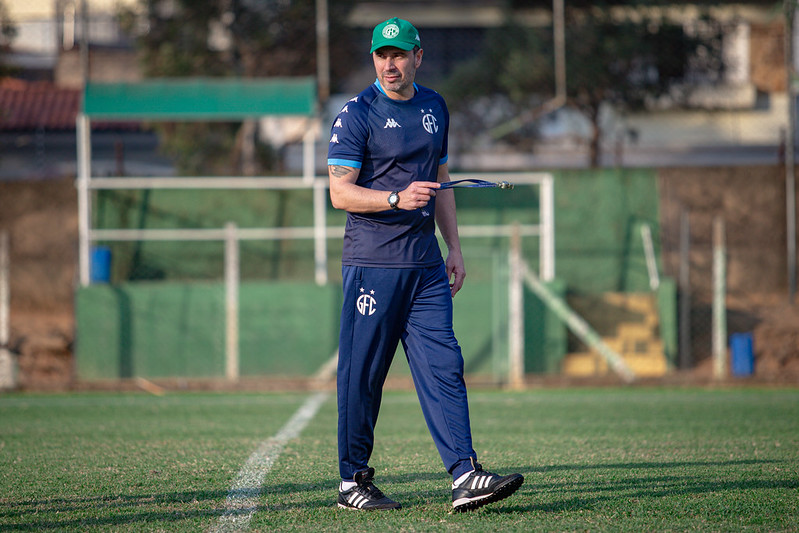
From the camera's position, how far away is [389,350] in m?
4.47

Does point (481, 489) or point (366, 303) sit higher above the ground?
point (366, 303)

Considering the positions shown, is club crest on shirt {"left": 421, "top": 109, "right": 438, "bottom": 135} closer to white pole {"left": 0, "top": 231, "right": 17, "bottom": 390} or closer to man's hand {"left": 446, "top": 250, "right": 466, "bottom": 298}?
man's hand {"left": 446, "top": 250, "right": 466, "bottom": 298}

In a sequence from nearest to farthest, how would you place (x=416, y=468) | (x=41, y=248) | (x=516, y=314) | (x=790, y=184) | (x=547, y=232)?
(x=416, y=468) < (x=516, y=314) < (x=547, y=232) < (x=790, y=184) < (x=41, y=248)

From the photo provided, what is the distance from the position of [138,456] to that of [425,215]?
2.84 meters

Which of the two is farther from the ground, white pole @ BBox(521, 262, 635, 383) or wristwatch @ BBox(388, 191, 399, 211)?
wristwatch @ BBox(388, 191, 399, 211)

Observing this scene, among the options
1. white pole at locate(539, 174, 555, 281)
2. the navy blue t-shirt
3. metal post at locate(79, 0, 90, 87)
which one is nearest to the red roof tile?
metal post at locate(79, 0, 90, 87)

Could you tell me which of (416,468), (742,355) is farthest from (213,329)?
(416,468)

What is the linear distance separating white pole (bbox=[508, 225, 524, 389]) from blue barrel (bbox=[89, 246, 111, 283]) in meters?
6.03

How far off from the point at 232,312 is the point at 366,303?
9.03 meters

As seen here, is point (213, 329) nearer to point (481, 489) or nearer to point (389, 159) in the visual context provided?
point (389, 159)

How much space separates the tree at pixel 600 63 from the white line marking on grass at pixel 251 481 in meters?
11.1

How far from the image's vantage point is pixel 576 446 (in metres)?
6.48

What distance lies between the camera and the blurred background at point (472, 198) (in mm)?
13484

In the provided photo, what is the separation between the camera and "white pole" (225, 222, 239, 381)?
12.9 meters
